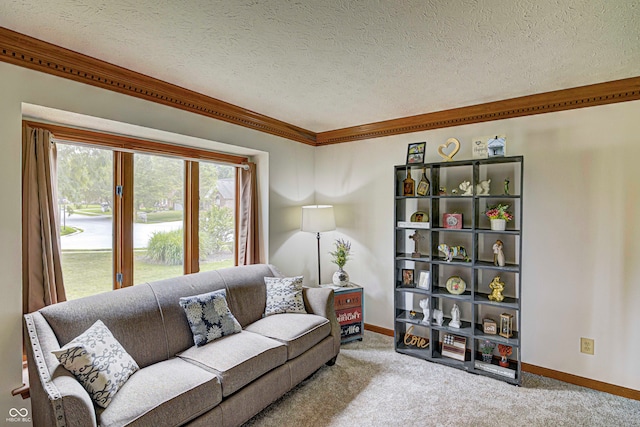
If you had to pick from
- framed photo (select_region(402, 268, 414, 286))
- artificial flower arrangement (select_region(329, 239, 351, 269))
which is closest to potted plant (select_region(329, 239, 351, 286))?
artificial flower arrangement (select_region(329, 239, 351, 269))

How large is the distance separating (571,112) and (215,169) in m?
3.35

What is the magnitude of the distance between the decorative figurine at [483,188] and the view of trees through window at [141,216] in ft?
8.27

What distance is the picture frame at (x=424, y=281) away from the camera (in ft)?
10.2

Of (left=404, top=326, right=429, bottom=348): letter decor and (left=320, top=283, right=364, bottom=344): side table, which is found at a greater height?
(left=320, top=283, right=364, bottom=344): side table

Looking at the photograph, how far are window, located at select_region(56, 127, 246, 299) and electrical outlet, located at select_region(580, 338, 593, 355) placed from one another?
133 inches

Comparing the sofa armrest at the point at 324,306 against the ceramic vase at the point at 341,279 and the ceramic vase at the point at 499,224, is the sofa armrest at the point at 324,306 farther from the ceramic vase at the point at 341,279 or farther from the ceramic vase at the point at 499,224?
the ceramic vase at the point at 499,224

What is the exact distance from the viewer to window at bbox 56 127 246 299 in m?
2.41

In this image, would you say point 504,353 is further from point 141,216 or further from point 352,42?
point 141,216

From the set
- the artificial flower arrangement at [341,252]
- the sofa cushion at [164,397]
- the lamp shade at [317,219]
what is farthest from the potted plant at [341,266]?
the sofa cushion at [164,397]

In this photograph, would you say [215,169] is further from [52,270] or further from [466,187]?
[466,187]

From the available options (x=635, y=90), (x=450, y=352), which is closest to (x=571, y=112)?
(x=635, y=90)

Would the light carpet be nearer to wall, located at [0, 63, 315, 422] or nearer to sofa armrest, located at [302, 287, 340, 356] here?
sofa armrest, located at [302, 287, 340, 356]

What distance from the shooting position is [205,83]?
2506 millimetres

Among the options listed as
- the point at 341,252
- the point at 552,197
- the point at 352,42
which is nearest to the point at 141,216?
the point at 341,252
